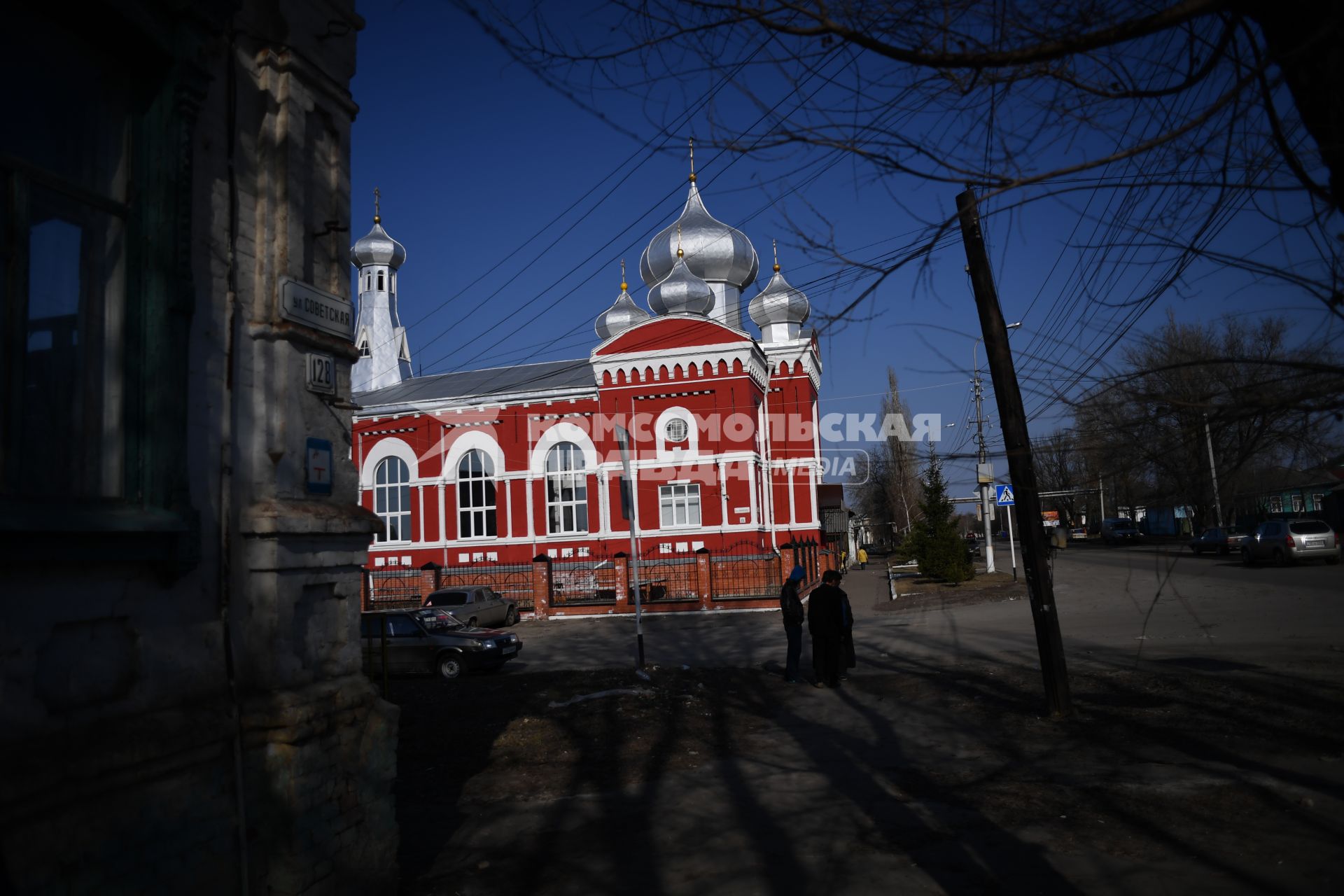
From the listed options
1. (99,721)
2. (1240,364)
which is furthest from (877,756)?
(99,721)

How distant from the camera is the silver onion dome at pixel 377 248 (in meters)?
51.6

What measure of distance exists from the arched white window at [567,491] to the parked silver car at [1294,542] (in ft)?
69.6

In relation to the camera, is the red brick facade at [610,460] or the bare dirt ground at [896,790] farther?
the red brick facade at [610,460]

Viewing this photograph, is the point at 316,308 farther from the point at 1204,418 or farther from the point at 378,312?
the point at 378,312

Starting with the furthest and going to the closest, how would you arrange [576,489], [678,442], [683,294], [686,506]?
1. [683,294]
2. [576,489]
3. [678,442]
4. [686,506]

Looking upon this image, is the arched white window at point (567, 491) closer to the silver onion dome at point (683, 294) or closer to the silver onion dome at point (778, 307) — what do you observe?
the silver onion dome at point (683, 294)

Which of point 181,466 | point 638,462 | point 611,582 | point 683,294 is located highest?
point 683,294

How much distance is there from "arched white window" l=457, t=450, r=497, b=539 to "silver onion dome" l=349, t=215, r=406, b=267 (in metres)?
23.2

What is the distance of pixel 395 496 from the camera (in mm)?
34312

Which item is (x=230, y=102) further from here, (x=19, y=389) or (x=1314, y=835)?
(x=1314, y=835)

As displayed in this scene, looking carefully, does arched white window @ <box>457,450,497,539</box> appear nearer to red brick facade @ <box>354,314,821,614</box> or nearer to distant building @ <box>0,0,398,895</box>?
red brick facade @ <box>354,314,821,614</box>

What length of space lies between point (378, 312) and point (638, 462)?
89.0ft

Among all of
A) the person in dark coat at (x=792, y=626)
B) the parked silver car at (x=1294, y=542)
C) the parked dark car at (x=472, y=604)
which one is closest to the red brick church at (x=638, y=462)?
the parked dark car at (x=472, y=604)

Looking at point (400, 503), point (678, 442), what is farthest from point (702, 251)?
point (400, 503)
